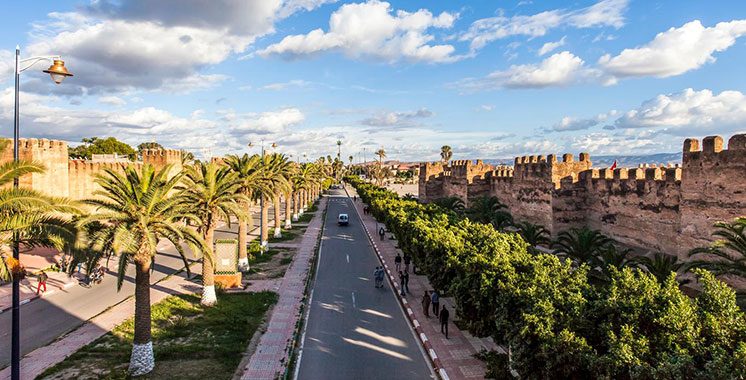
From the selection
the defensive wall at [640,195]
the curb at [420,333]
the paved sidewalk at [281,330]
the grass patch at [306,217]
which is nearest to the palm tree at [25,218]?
the paved sidewalk at [281,330]

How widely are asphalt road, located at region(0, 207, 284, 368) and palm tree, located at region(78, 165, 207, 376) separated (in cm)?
482

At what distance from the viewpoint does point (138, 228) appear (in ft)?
44.3

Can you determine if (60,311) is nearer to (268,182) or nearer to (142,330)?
(142,330)

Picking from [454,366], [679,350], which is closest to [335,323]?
[454,366]

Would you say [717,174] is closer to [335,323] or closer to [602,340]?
[602,340]

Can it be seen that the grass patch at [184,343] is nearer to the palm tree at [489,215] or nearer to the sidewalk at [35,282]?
the sidewalk at [35,282]

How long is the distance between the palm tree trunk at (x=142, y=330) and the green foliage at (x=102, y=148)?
8894 centimetres

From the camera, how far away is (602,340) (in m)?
8.81

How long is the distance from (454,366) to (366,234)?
31.6 meters

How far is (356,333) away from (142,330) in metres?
7.34

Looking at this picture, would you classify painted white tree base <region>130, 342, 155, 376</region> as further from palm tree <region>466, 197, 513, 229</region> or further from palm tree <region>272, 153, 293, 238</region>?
palm tree <region>466, 197, 513, 229</region>

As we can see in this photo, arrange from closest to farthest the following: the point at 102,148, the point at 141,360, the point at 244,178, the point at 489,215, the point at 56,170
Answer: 1. the point at 141,360
2. the point at 244,178
3. the point at 489,215
4. the point at 56,170
5. the point at 102,148

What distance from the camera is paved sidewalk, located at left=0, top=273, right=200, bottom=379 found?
45.6 ft

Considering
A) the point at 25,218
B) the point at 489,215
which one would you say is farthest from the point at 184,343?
the point at 489,215
